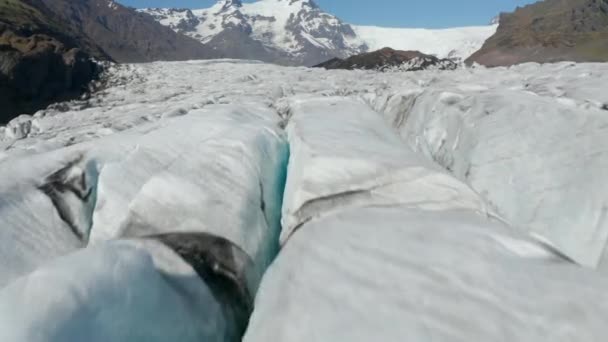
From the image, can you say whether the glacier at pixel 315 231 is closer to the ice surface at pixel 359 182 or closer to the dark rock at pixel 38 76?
the ice surface at pixel 359 182

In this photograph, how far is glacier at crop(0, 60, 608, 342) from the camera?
78.8 inches

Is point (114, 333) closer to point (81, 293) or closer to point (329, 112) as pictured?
point (81, 293)

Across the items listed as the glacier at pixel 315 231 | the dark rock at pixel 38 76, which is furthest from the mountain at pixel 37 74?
the glacier at pixel 315 231

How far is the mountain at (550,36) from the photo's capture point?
6644 cm

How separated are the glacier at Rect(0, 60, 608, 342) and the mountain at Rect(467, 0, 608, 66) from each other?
54.4 meters

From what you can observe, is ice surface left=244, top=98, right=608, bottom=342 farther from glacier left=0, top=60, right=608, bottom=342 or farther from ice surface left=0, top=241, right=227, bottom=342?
ice surface left=0, top=241, right=227, bottom=342

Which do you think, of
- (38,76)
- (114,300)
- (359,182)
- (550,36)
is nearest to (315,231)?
(359,182)

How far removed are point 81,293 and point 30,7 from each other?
81.4 m

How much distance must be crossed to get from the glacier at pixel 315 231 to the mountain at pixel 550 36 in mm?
54450

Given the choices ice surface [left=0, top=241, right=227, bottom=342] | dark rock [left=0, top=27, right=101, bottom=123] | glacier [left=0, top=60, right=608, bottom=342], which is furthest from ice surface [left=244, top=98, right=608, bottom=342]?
dark rock [left=0, top=27, right=101, bottom=123]

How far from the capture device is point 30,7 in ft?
229

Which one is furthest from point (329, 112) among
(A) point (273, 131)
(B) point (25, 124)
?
(B) point (25, 124)

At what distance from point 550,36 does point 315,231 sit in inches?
3910

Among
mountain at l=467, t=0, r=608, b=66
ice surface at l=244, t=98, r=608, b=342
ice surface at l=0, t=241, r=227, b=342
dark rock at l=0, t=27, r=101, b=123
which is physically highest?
mountain at l=467, t=0, r=608, b=66
